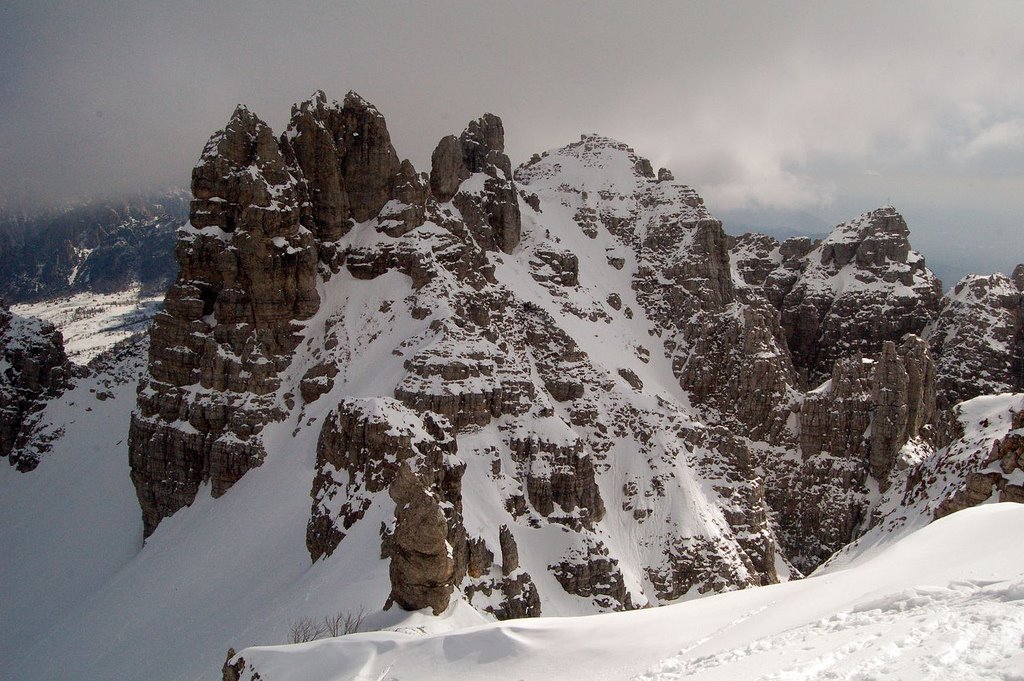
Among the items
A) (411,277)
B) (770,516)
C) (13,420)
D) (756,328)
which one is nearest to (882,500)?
(770,516)

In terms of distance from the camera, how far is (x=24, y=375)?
9788cm

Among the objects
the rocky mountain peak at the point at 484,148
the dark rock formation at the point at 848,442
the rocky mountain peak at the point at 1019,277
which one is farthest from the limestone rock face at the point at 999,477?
the rocky mountain peak at the point at 1019,277

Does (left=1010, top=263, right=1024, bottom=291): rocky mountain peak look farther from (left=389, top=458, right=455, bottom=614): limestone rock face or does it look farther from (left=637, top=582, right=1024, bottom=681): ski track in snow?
(left=637, top=582, right=1024, bottom=681): ski track in snow

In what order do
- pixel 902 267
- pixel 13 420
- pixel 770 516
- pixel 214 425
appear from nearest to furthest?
1. pixel 214 425
2. pixel 770 516
3. pixel 13 420
4. pixel 902 267

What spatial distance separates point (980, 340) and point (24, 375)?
148543mm

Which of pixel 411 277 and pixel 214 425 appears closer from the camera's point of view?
pixel 214 425

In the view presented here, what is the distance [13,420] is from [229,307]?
55951mm

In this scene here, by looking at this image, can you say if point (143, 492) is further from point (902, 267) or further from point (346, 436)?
point (902, 267)

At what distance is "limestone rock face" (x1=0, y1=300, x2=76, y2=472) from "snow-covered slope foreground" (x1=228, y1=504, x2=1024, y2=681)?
319 ft

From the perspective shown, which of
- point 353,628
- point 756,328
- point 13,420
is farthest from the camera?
point 13,420

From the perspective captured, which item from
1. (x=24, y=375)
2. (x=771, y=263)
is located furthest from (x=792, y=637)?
(x=771, y=263)

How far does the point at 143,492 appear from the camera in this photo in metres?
65.8

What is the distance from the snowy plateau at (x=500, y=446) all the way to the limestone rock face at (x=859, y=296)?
526 mm

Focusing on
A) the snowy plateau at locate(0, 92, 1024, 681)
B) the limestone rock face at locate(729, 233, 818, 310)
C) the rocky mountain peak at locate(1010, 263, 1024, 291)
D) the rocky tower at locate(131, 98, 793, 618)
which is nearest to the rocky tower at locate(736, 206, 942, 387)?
the limestone rock face at locate(729, 233, 818, 310)
